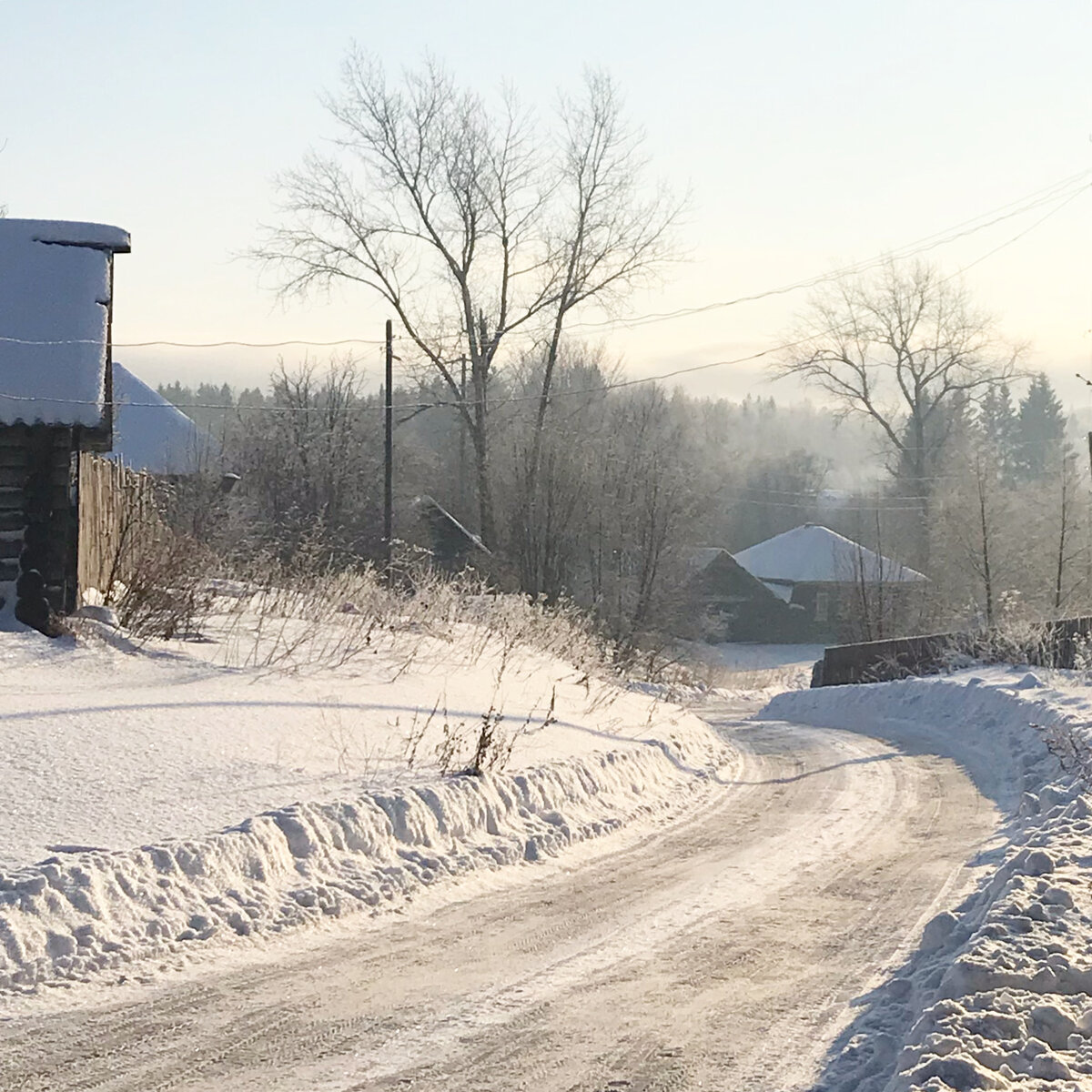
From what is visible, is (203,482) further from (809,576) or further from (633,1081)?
(809,576)

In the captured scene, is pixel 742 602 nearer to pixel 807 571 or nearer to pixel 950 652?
pixel 807 571

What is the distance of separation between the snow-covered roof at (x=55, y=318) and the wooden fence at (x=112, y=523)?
1268mm

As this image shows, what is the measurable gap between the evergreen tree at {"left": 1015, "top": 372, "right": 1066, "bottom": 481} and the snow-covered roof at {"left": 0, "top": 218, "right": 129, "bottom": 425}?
98273 millimetres

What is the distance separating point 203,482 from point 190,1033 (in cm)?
2623

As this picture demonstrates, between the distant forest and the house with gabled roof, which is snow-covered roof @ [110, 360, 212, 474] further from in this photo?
the house with gabled roof

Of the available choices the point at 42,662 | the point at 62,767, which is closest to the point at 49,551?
the point at 42,662

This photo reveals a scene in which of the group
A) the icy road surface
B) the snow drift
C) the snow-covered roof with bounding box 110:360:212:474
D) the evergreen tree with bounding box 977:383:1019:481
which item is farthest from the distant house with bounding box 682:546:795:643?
the icy road surface

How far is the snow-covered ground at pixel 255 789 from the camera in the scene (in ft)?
22.1

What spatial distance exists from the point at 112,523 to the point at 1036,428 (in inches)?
4258

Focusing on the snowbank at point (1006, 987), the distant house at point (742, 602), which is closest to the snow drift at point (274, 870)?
the snowbank at point (1006, 987)

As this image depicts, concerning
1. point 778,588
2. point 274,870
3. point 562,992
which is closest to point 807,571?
point 778,588

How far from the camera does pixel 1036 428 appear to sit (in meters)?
113

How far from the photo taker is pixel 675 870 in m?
9.10

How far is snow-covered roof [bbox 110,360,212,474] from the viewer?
36031mm
